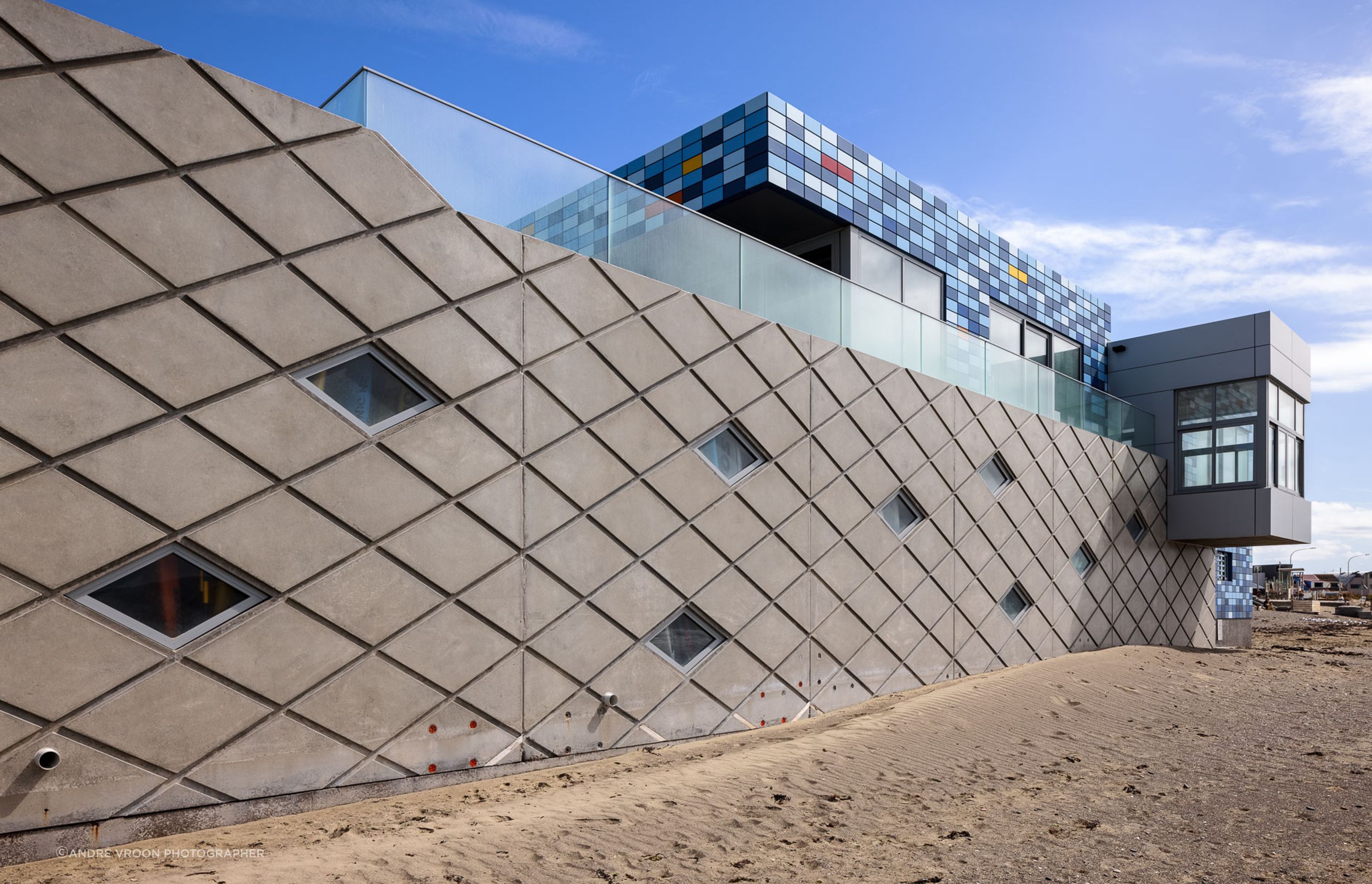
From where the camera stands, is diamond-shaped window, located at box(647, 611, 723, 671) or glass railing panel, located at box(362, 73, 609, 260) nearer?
glass railing panel, located at box(362, 73, 609, 260)

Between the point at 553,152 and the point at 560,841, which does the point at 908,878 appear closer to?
the point at 560,841

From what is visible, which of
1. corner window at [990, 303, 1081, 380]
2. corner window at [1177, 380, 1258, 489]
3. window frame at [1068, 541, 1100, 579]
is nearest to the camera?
window frame at [1068, 541, 1100, 579]

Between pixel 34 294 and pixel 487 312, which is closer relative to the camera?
pixel 34 294

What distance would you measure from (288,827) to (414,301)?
10.7 ft

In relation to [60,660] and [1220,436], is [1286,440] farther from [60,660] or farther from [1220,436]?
[60,660]

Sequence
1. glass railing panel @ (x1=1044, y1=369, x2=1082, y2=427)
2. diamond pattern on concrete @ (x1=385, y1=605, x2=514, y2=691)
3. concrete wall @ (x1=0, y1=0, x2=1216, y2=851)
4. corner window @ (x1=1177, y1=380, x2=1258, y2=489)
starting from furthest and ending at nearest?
1. corner window @ (x1=1177, y1=380, x2=1258, y2=489)
2. glass railing panel @ (x1=1044, y1=369, x2=1082, y2=427)
3. diamond pattern on concrete @ (x1=385, y1=605, x2=514, y2=691)
4. concrete wall @ (x1=0, y1=0, x2=1216, y2=851)

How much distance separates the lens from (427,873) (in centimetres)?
410

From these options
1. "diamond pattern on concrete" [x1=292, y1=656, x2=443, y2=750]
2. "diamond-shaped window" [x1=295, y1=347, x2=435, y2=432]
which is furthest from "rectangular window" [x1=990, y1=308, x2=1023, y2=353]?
"diamond pattern on concrete" [x1=292, y1=656, x2=443, y2=750]

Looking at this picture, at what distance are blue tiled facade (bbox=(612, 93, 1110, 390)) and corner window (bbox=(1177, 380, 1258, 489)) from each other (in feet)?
Answer: 11.9

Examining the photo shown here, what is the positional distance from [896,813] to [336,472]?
4.22 m

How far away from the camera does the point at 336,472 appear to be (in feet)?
17.1

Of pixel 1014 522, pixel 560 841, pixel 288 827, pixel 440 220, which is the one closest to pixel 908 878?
pixel 560 841

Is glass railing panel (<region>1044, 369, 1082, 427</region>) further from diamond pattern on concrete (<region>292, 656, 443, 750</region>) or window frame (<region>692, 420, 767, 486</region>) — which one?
diamond pattern on concrete (<region>292, 656, 443, 750</region>)

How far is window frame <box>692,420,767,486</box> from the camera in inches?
293
